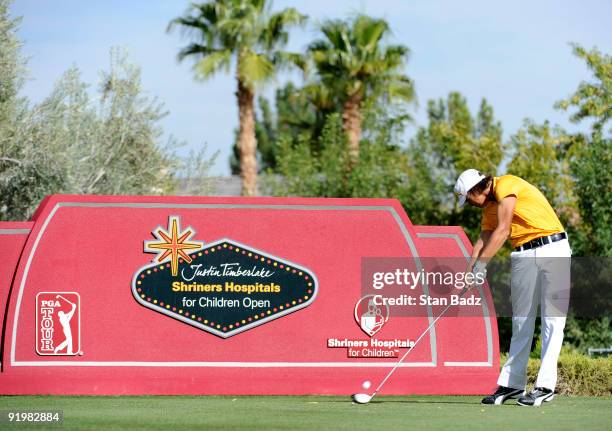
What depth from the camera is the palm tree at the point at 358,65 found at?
3462 cm

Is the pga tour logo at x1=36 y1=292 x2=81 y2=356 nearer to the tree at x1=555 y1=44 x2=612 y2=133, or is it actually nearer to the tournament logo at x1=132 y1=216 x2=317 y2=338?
the tournament logo at x1=132 y1=216 x2=317 y2=338

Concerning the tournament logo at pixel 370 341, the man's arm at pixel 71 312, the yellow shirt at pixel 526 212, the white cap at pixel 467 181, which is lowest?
the tournament logo at pixel 370 341

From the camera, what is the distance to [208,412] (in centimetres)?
917

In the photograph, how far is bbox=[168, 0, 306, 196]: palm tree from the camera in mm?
33375

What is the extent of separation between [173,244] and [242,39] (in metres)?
23.1

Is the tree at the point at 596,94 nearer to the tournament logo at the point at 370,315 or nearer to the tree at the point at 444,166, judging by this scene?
the tree at the point at 444,166

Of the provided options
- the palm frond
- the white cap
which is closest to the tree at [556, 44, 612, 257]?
the white cap

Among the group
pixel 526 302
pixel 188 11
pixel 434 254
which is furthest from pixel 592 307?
pixel 188 11

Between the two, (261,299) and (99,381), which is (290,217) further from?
(99,381)

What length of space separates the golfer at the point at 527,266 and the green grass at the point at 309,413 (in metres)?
0.25

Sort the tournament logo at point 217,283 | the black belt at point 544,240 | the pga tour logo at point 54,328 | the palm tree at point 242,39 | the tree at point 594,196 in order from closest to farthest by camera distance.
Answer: the black belt at point 544,240, the pga tour logo at point 54,328, the tournament logo at point 217,283, the tree at point 594,196, the palm tree at point 242,39

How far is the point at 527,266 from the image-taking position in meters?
9.91

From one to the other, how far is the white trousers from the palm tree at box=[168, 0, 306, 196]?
24004 millimetres

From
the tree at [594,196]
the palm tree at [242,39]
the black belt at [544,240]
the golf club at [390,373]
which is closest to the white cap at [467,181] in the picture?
the black belt at [544,240]
